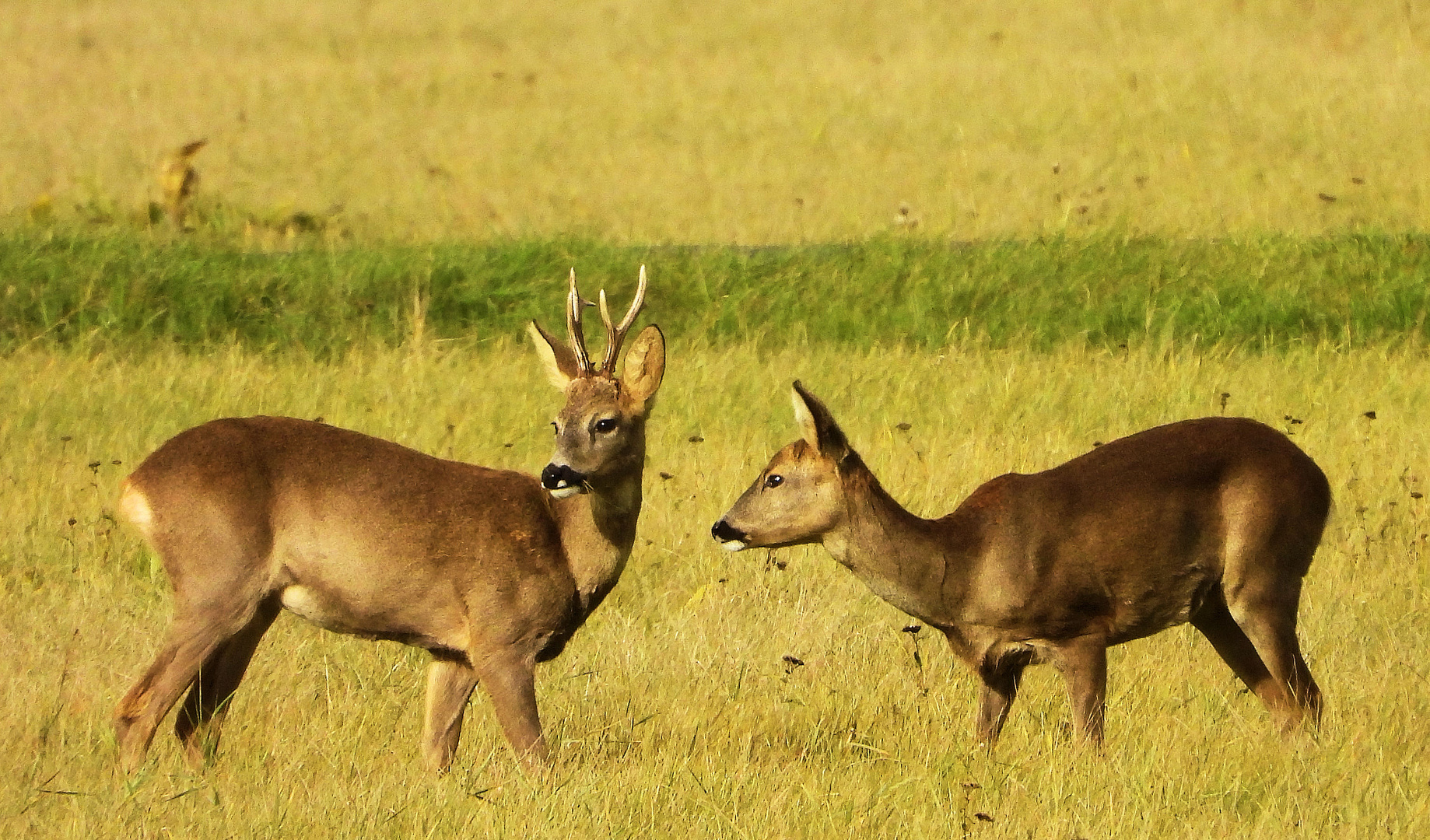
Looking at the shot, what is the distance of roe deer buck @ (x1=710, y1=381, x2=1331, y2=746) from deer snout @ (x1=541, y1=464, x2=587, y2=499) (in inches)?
23.6

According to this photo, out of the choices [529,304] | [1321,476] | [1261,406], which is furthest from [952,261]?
[1321,476]

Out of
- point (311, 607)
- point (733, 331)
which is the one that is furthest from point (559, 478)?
point (733, 331)

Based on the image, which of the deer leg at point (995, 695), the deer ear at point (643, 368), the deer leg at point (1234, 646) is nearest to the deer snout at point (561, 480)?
the deer ear at point (643, 368)

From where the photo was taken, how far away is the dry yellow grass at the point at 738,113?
60.1 feet

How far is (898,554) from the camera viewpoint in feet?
20.6

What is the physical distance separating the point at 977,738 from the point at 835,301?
7.38m

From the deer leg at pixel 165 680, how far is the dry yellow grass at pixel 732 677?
135mm

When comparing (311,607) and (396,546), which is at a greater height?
(396,546)

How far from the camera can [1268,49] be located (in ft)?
83.0

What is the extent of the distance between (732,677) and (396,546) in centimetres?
144

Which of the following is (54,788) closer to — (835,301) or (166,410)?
(166,410)

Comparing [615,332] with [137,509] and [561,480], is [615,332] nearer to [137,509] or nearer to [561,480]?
[561,480]

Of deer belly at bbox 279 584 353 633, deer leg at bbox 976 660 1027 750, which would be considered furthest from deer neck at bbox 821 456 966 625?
deer belly at bbox 279 584 353 633

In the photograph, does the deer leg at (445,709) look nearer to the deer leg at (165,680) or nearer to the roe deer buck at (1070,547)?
the deer leg at (165,680)
